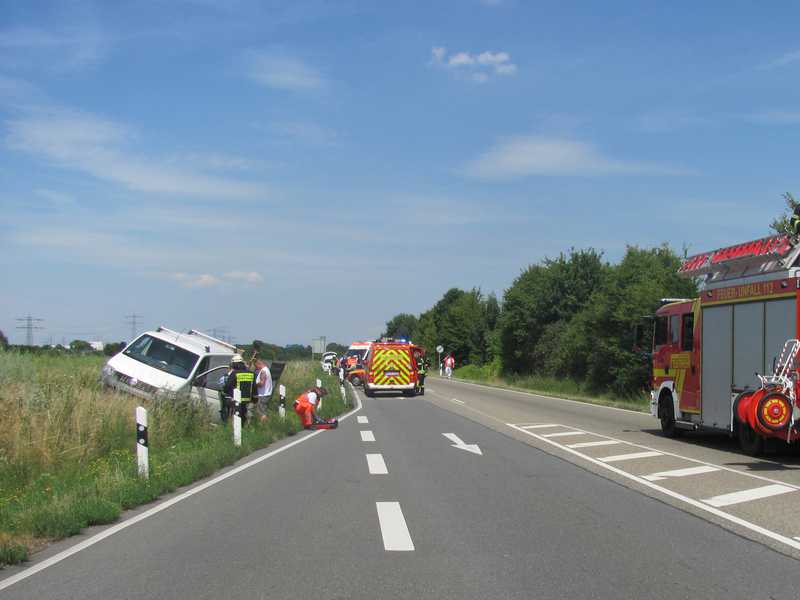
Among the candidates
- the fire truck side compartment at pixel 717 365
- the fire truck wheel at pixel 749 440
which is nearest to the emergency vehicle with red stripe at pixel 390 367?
the fire truck side compartment at pixel 717 365

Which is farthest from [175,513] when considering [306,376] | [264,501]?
[306,376]

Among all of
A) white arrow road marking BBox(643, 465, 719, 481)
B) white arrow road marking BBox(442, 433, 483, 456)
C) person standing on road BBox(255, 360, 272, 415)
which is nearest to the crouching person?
person standing on road BBox(255, 360, 272, 415)

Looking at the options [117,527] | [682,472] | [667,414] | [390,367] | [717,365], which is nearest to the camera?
[117,527]

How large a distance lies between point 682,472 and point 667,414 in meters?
6.29

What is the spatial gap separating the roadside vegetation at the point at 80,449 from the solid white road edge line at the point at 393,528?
2.77 meters

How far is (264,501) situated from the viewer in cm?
983

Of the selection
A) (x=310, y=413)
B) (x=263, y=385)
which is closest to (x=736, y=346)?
(x=310, y=413)

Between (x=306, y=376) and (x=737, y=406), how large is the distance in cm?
2656

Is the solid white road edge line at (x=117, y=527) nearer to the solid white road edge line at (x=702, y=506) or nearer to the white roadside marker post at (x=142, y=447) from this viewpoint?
the white roadside marker post at (x=142, y=447)

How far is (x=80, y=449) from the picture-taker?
12.6m

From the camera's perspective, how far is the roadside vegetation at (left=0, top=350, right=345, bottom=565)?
27.8 feet

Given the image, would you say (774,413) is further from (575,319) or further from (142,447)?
(575,319)

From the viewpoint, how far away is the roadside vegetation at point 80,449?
8469mm

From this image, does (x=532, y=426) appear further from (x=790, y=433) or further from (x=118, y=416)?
(x=118, y=416)
